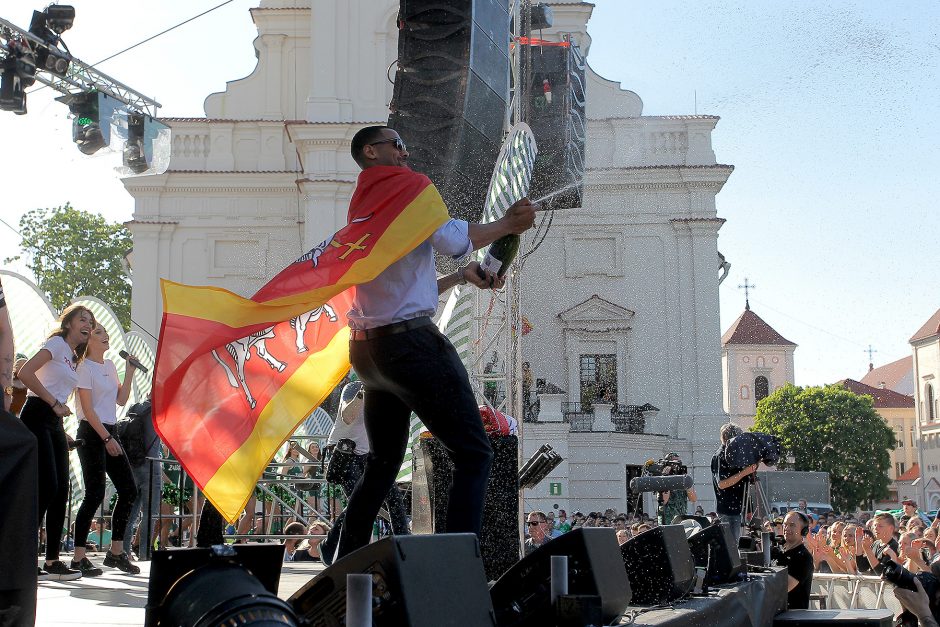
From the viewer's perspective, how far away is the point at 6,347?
10.8ft

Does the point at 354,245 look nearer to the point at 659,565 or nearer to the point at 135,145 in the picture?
the point at 659,565

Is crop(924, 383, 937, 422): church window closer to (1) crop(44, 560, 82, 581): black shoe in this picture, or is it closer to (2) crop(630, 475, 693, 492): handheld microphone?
(2) crop(630, 475, 693, 492): handheld microphone

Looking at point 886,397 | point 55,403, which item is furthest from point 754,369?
point 55,403

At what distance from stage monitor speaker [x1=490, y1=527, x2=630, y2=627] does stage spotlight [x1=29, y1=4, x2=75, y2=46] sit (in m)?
14.9

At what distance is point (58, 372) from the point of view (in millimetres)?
6609

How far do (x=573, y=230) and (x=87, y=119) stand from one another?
74.1ft

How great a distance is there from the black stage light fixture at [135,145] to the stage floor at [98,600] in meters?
13.9

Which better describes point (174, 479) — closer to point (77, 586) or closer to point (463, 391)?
point (77, 586)

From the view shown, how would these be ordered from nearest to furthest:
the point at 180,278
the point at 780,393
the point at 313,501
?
the point at 313,501
the point at 180,278
the point at 780,393

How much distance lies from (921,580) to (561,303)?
31009 millimetres

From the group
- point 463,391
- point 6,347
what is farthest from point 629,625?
point 6,347

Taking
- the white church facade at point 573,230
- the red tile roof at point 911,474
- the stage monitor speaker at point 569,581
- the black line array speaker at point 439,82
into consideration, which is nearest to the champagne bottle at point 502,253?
the stage monitor speaker at point 569,581

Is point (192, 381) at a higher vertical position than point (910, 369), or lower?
lower

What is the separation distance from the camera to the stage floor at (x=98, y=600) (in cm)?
441
